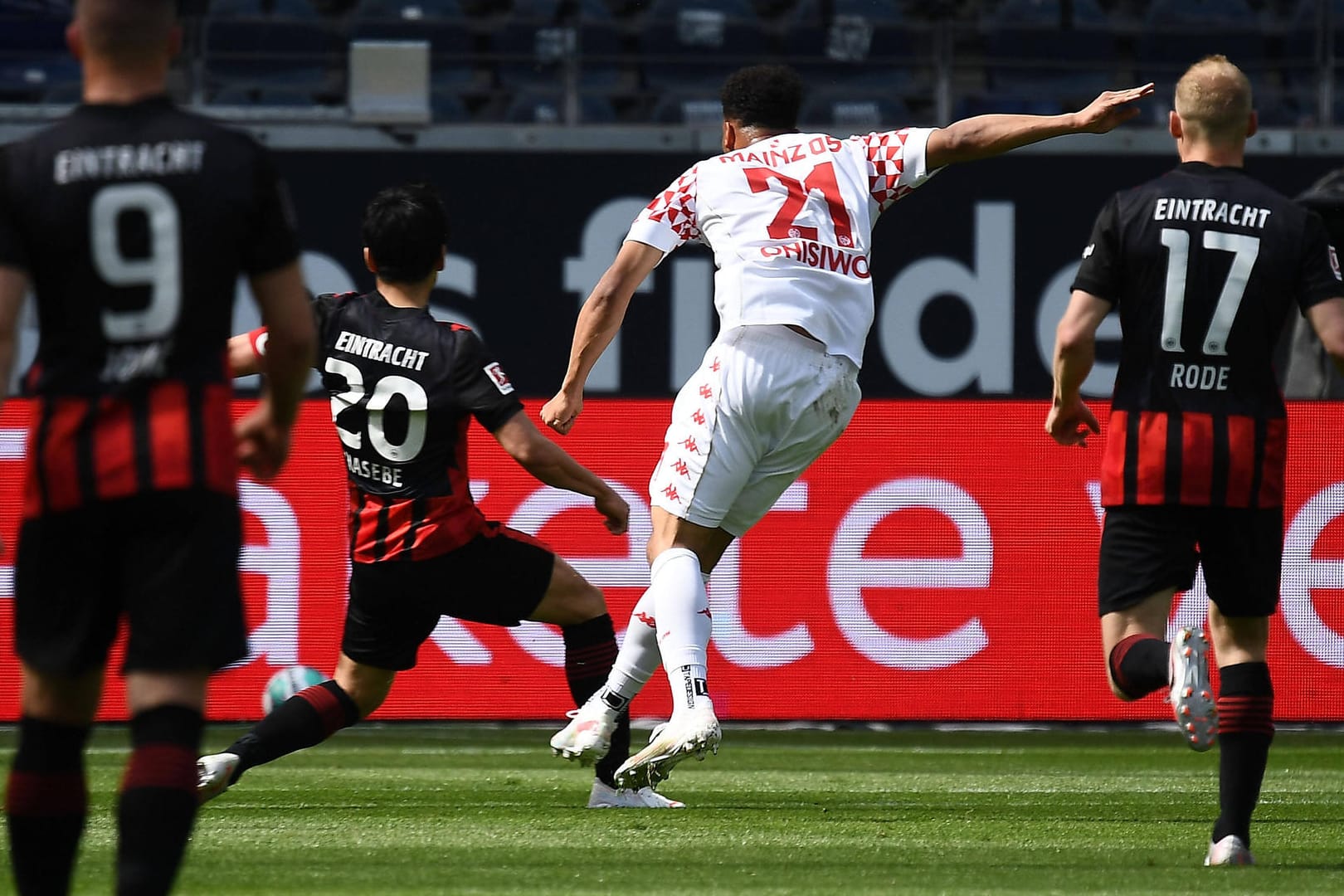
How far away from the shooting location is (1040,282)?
12281 millimetres

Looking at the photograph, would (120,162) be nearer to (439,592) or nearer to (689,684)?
(689,684)

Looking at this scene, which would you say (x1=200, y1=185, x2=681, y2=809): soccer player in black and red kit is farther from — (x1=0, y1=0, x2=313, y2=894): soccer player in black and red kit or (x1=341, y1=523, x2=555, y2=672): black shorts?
(x1=0, y1=0, x2=313, y2=894): soccer player in black and red kit

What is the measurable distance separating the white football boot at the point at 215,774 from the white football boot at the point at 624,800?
1.14m

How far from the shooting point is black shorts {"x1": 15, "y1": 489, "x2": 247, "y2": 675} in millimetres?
3150

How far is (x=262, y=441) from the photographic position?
3.40 metres

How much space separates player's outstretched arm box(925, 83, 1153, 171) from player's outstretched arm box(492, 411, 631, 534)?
129 cm

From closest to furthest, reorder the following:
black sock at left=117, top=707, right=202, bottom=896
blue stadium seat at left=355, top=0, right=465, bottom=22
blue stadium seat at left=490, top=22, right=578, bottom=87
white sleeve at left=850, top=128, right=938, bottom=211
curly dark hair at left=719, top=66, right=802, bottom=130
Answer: black sock at left=117, top=707, right=202, bottom=896 → white sleeve at left=850, top=128, right=938, bottom=211 → curly dark hair at left=719, top=66, right=802, bottom=130 → blue stadium seat at left=490, top=22, right=578, bottom=87 → blue stadium seat at left=355, top=0, right=465, bottom=22

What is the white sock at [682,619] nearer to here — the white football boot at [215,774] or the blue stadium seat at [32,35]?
the white football boot at [215,774]

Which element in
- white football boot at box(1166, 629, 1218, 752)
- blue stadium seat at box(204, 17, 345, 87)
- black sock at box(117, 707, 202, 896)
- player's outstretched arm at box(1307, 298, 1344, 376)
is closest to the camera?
black sock at box(117, 707, 202, 896)

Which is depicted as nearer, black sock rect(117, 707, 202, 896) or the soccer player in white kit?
black sock rect(117, 707, 202, 896)

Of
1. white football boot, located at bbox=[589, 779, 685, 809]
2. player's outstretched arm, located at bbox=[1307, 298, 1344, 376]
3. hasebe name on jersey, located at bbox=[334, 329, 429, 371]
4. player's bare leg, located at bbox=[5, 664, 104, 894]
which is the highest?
player's outstretched arm, located at bbox=[1307, 298, 1344, 376]

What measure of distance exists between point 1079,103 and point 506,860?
9.91 m

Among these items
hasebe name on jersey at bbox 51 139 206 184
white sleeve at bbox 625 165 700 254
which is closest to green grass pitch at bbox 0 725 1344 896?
white sleeve at bbox 625 165 700 254

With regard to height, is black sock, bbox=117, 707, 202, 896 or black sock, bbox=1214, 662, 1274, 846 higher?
black sock, bbox=117, 707, 202, 896
